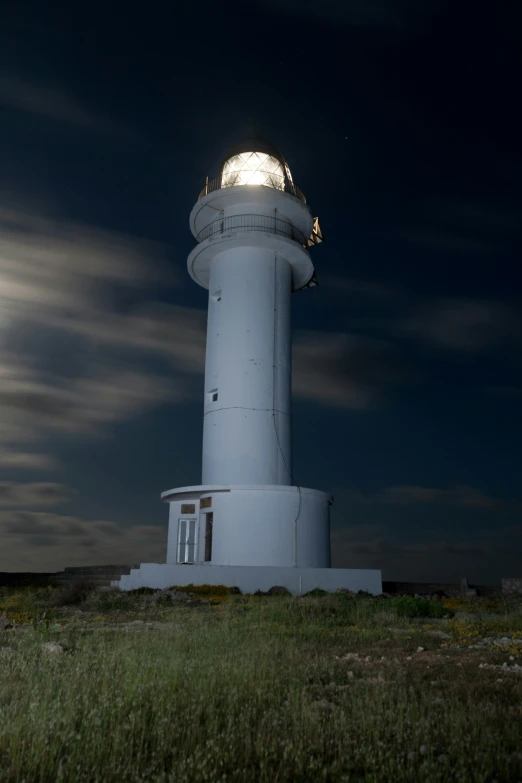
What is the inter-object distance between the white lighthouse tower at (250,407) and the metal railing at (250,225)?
0.06m

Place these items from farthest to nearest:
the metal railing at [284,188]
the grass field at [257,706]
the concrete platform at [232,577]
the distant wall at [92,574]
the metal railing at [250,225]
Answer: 1. the metal railing at [284,188]
2. the metal railing at [250,225]
3. the distant wall at [92,574]
4. the concrete platform at [232,577]
5. the grass field at [257,706]

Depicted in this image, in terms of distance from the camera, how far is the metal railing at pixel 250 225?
93.2 feet

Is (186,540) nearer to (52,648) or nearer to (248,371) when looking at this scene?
(248,371)

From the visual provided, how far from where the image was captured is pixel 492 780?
13.8 feet

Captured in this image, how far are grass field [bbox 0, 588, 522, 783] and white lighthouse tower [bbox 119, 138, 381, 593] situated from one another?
1334 cm

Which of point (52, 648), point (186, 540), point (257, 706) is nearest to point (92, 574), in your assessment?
point (186, 540)

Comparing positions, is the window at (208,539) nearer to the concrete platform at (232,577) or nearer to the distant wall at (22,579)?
the concrete platform at (232,577)

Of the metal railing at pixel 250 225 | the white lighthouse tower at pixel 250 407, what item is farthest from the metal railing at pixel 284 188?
the metal railing at pixel 250 225

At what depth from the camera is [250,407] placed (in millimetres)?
26828

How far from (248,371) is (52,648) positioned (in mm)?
19407

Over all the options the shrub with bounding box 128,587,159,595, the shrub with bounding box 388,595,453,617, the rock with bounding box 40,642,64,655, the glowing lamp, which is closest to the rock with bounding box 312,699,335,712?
the rock with bounding box 40,642,64,655

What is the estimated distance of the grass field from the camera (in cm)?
430

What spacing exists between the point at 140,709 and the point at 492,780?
2708mm

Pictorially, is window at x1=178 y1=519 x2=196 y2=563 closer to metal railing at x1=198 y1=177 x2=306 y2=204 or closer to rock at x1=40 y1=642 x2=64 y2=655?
metal railing at x1=198 y1=177 x2=306 y2=204
